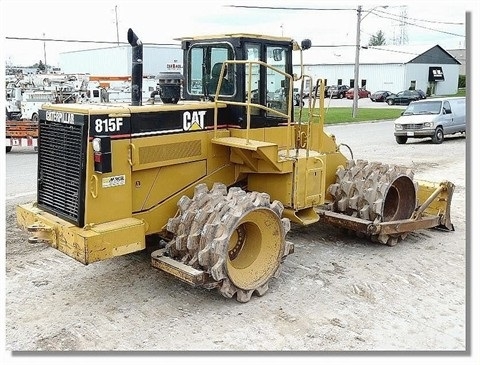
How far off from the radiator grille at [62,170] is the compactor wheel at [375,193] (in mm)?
3787

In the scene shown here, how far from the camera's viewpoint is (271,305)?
596 centimetres

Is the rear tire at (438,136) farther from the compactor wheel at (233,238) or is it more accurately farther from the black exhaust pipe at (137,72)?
the black exhaust pipe at (137,72)

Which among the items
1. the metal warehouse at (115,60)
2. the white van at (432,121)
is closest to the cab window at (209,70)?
the white van at (432,121)

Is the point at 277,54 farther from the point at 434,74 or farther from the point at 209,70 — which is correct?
the point at 434,74

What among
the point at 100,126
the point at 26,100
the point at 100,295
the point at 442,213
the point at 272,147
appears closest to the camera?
the point at 100,126

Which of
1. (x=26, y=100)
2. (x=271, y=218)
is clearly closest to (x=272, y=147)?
(x=271, y=218)

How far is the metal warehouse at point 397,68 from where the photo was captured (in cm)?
5656

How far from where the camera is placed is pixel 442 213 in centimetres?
852

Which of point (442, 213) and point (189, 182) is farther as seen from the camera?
point (442, 213)

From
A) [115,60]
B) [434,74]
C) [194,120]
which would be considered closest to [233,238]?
[194,120]

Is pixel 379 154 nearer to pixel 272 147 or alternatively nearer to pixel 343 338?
pixel 272 147

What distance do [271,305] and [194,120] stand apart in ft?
7.59

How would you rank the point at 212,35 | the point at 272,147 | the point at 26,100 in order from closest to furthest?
the point at 272,147 < the point at 212,35 < the point at 26,100

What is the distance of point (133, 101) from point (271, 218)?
6.86 feet
